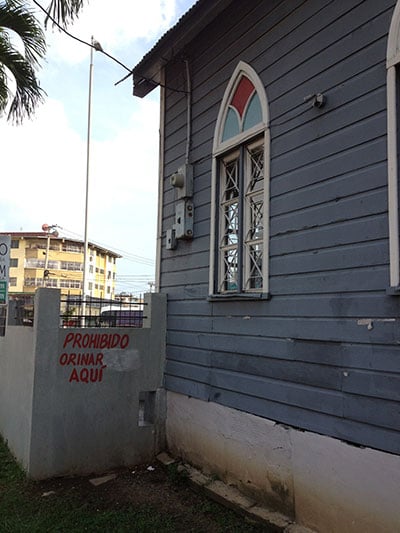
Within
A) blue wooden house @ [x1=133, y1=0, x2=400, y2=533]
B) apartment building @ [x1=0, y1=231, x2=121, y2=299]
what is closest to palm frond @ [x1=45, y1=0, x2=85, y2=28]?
blue wooden house @ [x1=133, y1=0, x2=400, y2=533]

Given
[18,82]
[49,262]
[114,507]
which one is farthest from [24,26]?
[49,262]

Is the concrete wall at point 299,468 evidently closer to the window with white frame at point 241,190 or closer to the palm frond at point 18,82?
the window with white frame at point 241,190

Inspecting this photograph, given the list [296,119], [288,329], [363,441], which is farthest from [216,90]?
[363,441]

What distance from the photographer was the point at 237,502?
4.07 meters

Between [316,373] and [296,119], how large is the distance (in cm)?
211

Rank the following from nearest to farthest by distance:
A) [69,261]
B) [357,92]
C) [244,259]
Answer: [357,92], [244,259], [69,261]

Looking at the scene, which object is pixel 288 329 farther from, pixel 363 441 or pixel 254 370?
pixel 363 441

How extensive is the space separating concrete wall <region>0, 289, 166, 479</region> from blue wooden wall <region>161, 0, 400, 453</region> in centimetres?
80

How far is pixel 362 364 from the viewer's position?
10.4 ft

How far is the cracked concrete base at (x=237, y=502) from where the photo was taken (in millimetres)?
3613

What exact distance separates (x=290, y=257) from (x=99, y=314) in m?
2.79

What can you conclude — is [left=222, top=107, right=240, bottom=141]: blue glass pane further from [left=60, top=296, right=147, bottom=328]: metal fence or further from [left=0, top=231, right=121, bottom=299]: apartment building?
[left=0, top=231, right=121, bottom=299]: apartment building

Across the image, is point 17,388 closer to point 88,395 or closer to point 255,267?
point 88,395

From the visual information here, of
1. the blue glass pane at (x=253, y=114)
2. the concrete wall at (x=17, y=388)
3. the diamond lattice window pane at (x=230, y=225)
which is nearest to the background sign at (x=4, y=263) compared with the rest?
the concrete wall at (x=17, y=388)
